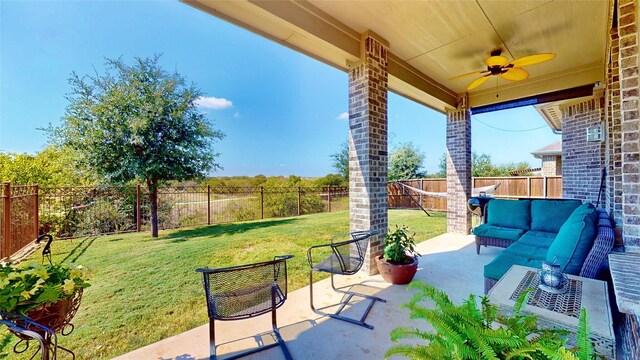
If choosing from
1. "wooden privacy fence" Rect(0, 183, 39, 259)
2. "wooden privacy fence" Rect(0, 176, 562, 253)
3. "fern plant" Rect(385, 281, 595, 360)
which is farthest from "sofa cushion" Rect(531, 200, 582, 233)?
"wooden privacy fence" Rect(0, 183, 39, 259)

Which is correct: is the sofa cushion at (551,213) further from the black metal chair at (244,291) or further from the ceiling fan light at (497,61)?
the black metal chair at (244,291)

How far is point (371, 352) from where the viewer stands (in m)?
1.75

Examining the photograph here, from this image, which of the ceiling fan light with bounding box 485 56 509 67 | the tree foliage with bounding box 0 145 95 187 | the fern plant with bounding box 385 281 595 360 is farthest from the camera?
the tree foliage with bounding box 0 145 95 187

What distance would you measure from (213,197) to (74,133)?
3.16 m

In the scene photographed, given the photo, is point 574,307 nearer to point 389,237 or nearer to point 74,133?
point 389,237

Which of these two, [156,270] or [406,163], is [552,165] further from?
[156,270]

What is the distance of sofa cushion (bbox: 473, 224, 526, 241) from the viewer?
3525 mm

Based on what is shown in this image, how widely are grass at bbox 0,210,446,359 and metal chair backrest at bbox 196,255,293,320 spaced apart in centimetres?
62

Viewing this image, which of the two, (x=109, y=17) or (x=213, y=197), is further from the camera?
(x=213, y=197)

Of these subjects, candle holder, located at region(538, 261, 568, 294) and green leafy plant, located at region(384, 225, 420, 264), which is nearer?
candle holder, located at region(538, 261, 568, 294)

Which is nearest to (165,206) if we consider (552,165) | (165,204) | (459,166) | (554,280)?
(165,204)

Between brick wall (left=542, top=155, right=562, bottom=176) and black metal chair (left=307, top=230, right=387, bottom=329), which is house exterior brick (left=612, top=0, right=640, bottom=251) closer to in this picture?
black metal chair (left=307, top=230, right=387, bottom=329)

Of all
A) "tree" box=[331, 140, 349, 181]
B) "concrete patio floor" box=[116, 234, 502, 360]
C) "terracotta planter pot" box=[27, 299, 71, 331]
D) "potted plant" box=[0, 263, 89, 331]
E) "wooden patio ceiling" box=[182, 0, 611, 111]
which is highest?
"wooden patio ceiling" box=[182, 0, 611, 111]

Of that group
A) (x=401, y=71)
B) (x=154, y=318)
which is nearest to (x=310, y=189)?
(x=401, y=71)
